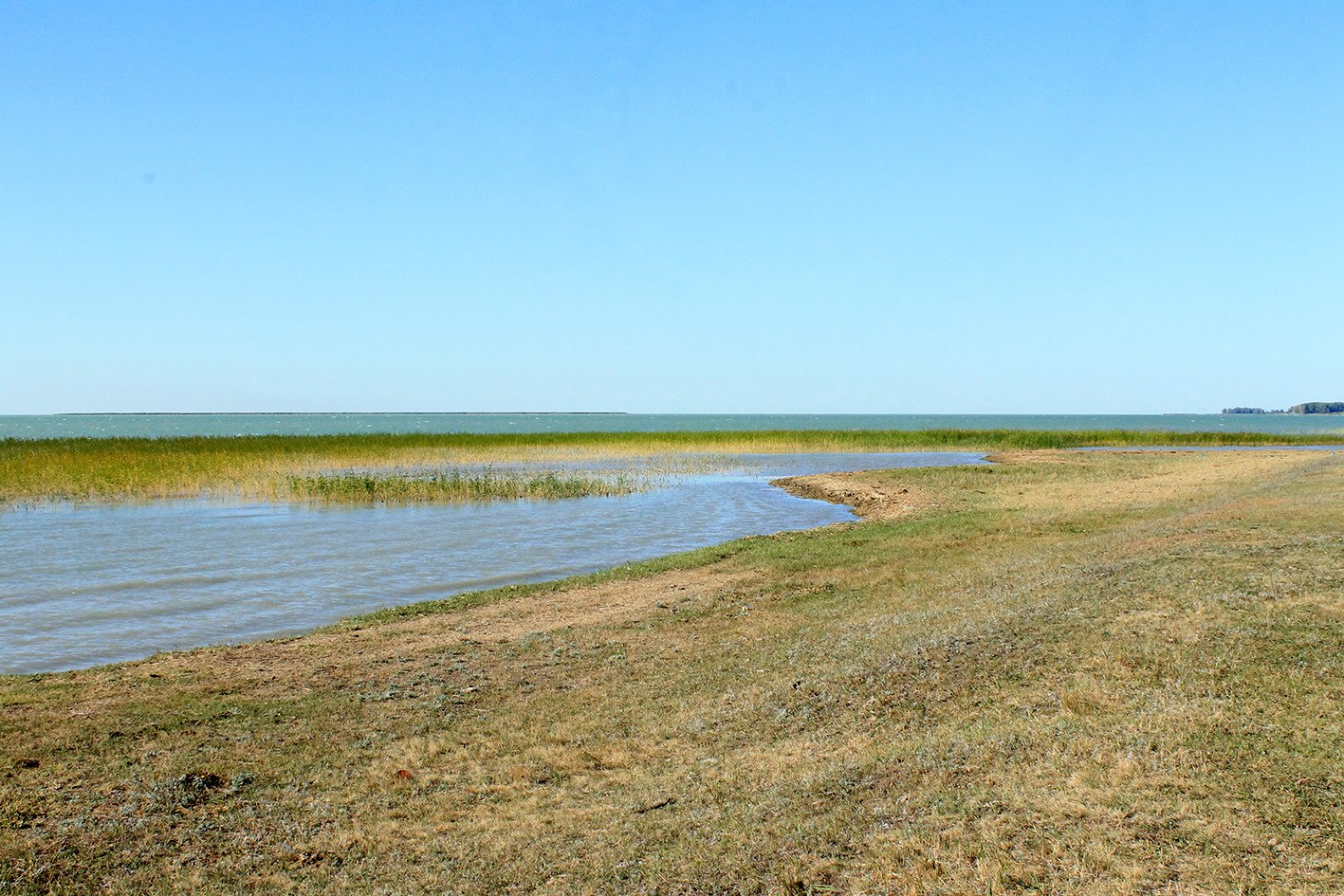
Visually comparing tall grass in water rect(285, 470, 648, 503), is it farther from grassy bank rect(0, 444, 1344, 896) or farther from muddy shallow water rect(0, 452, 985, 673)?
grassy bank rect(0, 444, 1344, 896)

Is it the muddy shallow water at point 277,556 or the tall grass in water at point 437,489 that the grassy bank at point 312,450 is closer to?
the tall grass in water at point 437,489

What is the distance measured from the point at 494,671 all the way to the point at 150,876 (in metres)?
5.16

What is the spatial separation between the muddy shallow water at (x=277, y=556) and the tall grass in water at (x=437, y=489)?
1972mm

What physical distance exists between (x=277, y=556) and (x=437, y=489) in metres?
15.1

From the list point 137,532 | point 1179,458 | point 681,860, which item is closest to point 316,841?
point 681,860

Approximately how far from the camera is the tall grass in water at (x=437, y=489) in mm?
35812

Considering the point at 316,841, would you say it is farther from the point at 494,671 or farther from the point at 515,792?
the point at 494,671

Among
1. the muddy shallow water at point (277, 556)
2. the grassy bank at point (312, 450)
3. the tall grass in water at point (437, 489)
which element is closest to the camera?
the muddy shallow water at point (277, 556)

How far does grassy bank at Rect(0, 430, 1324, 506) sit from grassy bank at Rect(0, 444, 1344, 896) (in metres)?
29.2

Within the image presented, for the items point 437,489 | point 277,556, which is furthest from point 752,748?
point 437,489

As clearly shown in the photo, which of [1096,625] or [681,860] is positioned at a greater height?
[1096,625]

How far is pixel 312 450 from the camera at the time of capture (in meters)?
55.5

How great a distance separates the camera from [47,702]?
9.94 m

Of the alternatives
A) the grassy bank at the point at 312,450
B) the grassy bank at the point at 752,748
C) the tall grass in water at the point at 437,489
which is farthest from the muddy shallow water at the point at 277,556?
the grassy bank at the point at 312,450
